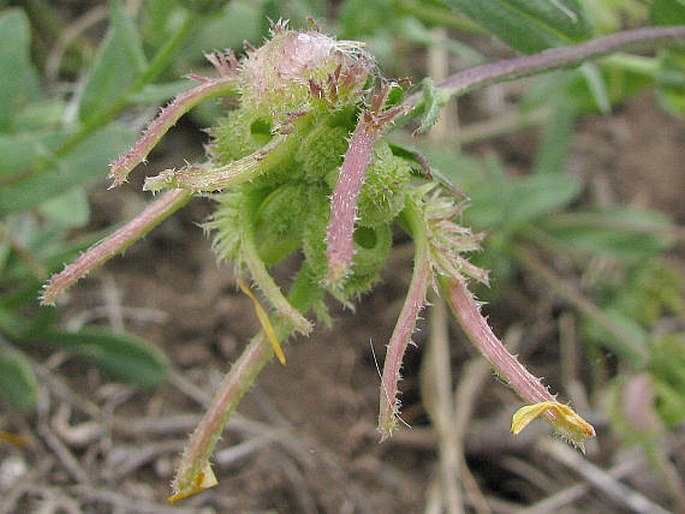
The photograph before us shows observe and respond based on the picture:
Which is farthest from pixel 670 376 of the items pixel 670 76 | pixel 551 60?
pixel 551 60

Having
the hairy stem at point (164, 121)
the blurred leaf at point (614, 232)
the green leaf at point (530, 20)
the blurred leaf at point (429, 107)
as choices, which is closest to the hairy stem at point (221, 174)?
the hairy stem at point (164, 121)

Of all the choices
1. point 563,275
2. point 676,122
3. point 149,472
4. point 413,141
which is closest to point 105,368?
point 149,472

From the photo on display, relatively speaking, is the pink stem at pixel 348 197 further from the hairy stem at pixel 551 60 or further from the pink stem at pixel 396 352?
the hairy stem at pixel 551 60

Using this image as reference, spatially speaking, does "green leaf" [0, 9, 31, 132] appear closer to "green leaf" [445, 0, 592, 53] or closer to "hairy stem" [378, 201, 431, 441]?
"green leaf" [445, 0, 592, 53]

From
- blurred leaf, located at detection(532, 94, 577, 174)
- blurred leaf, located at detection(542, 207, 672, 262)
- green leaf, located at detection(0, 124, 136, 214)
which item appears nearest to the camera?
green leaf, located at detection(0, 124, 136, 214)

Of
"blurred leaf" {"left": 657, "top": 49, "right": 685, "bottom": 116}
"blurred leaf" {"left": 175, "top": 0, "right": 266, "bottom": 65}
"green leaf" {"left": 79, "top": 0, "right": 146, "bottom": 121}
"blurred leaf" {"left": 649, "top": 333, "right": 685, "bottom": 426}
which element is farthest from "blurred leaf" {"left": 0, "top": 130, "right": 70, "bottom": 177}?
"blurred leaf" {"left": 649, "top": 333, "right": 685, "bottom": 426}

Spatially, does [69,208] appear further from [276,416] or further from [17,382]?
[276,416]
